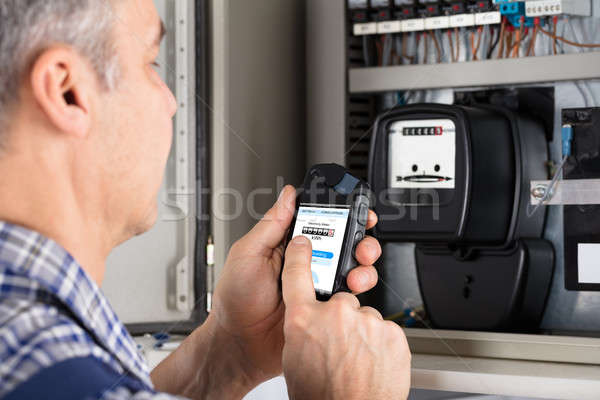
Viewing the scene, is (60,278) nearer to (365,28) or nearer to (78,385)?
(78,385)

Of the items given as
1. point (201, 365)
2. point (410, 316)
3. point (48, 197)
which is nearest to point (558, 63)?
point (410, 316)

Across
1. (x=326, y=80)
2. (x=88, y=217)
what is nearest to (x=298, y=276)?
(x=88, y=217)

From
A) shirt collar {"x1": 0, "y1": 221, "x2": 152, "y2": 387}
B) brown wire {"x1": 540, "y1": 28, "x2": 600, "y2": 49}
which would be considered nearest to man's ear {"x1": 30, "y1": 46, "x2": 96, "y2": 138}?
shirt collar {"x1": 0, "y1": 221, "x2": 152, "y2": 387}

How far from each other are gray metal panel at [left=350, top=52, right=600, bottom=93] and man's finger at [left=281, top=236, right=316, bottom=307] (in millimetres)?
766

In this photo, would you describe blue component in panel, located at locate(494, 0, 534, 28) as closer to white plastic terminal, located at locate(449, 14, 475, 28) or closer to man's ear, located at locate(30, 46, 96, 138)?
white plastic terminal, located at locate(449, 14, 475, 28)

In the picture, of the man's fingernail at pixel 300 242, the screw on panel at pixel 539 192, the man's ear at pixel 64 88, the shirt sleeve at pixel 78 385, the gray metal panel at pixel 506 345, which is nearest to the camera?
the shirt sleeve at pixel 78 385

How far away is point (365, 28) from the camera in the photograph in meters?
1.54

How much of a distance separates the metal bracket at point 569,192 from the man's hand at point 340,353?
2.23 feet

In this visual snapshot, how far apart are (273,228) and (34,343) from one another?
2.00 ft

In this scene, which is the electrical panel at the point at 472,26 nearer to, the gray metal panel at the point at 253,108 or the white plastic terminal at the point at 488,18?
the white plastic terminal at the point at 488,18

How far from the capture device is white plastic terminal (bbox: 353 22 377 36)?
1.54m

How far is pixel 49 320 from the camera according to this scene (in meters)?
0.47

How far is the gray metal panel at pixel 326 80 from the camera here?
1.53m

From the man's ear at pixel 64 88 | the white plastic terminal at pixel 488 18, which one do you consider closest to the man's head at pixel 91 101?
the man's ear at pixel 64 88
